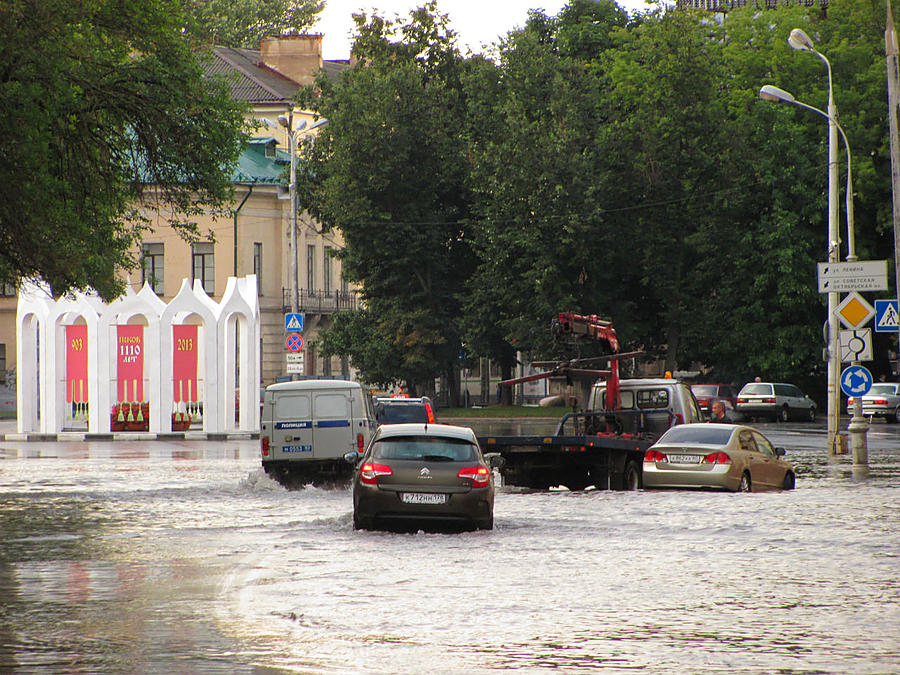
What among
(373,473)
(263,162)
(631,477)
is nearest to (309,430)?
(631,477)

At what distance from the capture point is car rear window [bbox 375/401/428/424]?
105 feet

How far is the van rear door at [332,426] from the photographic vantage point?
83.8 ft

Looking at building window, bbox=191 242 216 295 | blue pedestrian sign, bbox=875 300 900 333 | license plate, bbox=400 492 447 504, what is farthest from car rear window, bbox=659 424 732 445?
building window, bbox=191 242 216 295

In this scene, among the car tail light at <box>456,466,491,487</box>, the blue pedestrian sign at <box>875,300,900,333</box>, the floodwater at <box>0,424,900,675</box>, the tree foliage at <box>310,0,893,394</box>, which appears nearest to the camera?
the floodwater at <box>0,424,900,675</box>

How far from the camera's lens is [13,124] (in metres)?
16.4

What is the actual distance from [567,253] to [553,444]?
3280 cm

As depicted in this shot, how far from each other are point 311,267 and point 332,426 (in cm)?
5047

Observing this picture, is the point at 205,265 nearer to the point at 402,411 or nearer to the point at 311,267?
the point at 311,267

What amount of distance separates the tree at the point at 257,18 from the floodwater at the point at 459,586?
74.4m

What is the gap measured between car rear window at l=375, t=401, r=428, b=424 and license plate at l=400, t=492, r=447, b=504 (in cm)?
1509

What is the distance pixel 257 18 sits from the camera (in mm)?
96688

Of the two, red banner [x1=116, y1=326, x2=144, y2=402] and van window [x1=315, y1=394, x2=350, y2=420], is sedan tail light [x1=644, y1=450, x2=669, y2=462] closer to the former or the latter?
van window [x1=315, y1=394, x2=350, y2=420]

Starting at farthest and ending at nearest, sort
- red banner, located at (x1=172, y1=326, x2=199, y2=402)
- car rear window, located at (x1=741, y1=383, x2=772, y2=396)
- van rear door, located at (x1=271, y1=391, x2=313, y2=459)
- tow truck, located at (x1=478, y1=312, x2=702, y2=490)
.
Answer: car rear window, located at (x1=741, y1=383, x2=772, y2=396), red banner, located at (x1=172, y1=326, x2=199, y2=402), van rear door, located at (x1=271, y1=391, x2=313, y2=459), tow truck, located at (x1=478, y1=312, x2=702, y2=490)

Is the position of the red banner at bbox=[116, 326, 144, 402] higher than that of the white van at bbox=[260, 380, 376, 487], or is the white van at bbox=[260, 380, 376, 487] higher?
the red banner at bbox=[116, 326, 144, 402]
